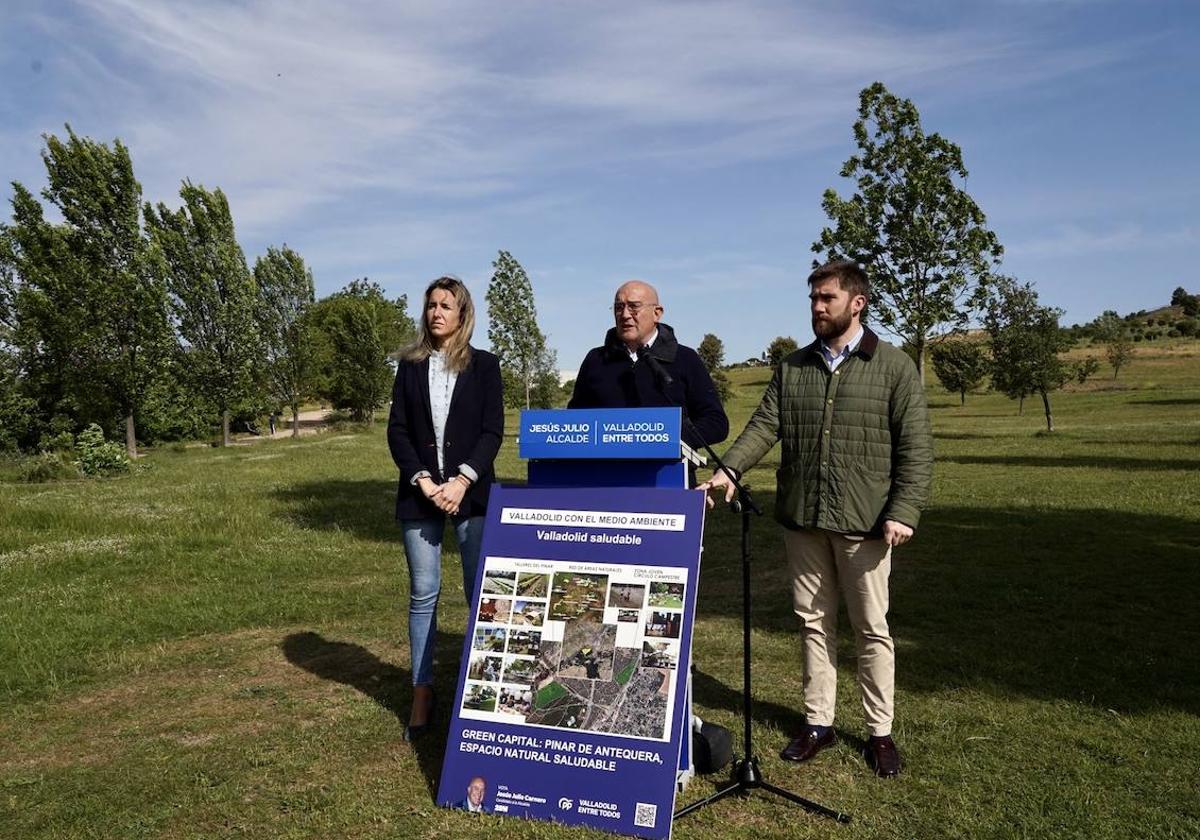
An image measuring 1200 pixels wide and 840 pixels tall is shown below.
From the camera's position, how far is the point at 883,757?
4.36 meters

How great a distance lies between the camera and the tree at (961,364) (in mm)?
31453

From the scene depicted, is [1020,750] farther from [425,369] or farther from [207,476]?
[207,476]

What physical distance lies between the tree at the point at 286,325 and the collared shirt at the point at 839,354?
156 ft

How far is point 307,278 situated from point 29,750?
5466 cm

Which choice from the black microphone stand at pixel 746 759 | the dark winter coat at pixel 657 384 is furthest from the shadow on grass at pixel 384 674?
the dark winter coat at pixel 657 384

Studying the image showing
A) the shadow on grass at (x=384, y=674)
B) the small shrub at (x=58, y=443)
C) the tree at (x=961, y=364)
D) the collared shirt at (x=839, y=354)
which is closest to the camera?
the collared shirt at (x=839, y=354)

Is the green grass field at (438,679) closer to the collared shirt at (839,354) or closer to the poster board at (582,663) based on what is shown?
the poster board at (582,663)

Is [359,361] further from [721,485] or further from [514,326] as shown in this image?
[721,485]

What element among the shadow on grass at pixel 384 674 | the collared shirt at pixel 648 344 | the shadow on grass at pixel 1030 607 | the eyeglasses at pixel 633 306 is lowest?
the shadow on grass at pixel 1030 607

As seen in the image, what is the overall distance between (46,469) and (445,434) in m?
24.1

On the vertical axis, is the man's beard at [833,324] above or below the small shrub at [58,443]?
above

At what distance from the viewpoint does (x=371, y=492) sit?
59.2 feet

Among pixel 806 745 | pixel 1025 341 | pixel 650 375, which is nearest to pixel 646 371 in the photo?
pixel 650 375

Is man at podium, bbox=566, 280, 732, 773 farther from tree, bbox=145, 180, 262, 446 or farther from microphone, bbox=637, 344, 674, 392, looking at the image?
tree, bbox=145, 180, 262, 446
